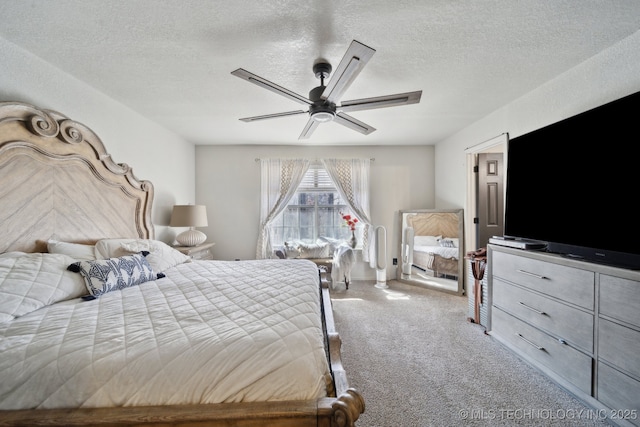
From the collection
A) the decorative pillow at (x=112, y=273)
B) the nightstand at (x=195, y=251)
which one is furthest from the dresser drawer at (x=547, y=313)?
the nightstand at (x=195, y=251)

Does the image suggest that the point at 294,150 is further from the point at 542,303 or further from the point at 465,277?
the point at 542,303

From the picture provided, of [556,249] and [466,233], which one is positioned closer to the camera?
[556,249]

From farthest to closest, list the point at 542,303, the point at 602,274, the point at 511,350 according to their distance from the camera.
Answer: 1. the point at 511,350
2. the point at 542,303
3. the point at 602,274

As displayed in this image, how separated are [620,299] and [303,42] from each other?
98.6 inches

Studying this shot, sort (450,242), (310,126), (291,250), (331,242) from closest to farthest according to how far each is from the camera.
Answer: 1. (310,126)
2. (450,242)
3. (291,250)
4. (331,242)

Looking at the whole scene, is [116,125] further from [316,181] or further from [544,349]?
[544,349]

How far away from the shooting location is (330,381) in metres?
0.99

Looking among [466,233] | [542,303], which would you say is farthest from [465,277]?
[542,303]

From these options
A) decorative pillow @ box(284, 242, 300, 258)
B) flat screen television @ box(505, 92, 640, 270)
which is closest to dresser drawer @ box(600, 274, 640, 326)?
flat screen television @ box(505, 92, 640, 270)

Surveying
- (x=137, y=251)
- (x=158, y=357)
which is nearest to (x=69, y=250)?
(x=137, y=251)

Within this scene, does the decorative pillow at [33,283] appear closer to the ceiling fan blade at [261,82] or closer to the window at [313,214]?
the ceiling fan blade at [261,82]

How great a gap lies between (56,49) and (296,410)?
280 cm

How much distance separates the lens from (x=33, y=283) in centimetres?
140

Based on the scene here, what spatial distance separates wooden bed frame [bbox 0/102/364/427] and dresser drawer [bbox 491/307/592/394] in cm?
162
